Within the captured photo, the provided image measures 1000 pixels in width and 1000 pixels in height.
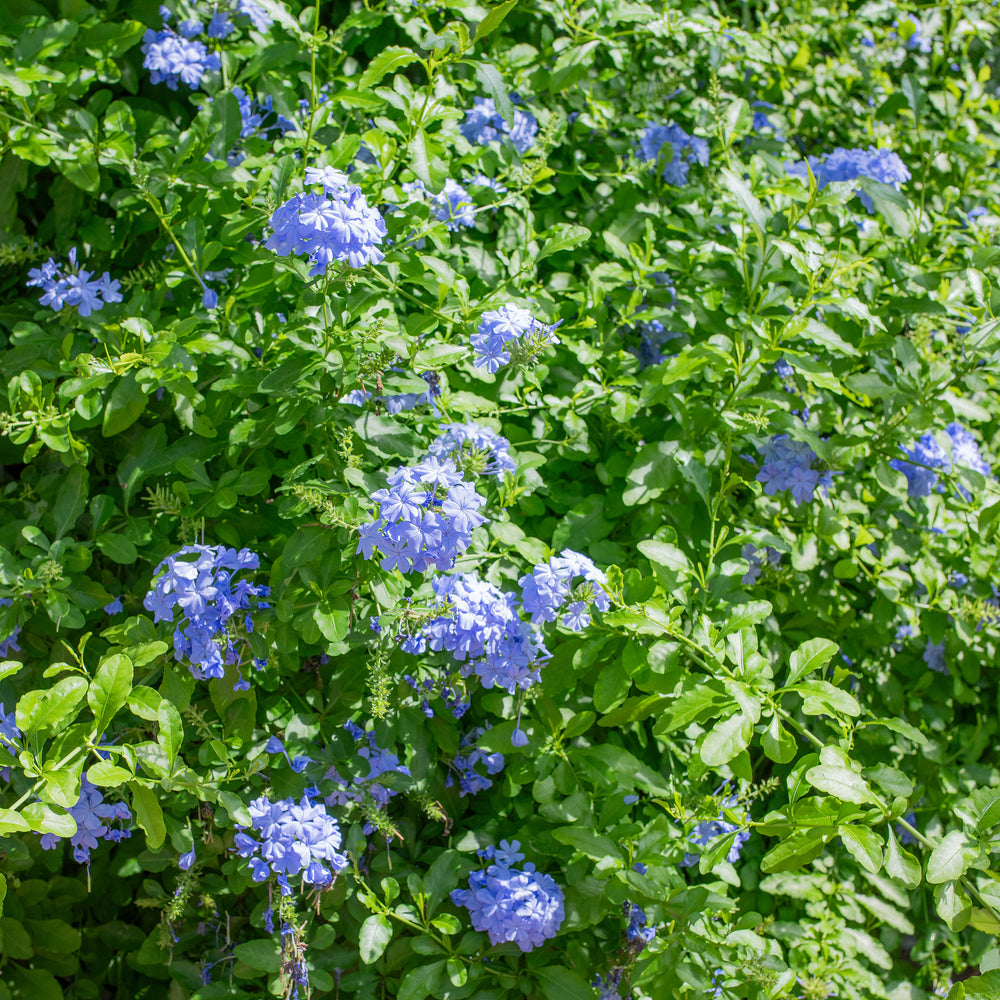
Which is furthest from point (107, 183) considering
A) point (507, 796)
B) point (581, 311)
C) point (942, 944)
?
point (942, 944)

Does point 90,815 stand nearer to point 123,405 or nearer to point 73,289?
point 123,405

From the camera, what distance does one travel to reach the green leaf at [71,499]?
1.78 meters

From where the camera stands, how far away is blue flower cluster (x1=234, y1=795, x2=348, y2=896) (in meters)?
1.56

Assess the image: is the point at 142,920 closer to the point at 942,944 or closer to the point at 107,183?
the point at 107,183

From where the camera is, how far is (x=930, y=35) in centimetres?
302

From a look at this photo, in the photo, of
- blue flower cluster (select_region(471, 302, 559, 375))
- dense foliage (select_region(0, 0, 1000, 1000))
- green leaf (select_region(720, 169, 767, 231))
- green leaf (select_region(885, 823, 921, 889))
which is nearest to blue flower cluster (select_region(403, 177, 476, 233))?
dense foliage (select_region(0, 0, 1000, 1000))

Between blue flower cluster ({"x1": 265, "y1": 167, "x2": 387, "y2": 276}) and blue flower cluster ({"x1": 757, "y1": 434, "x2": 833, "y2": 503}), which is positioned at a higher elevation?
blue flower cluster ({"x1": 265, "y1": 167, "x2": 387, "y2": 276})

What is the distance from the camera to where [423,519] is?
4.67ft

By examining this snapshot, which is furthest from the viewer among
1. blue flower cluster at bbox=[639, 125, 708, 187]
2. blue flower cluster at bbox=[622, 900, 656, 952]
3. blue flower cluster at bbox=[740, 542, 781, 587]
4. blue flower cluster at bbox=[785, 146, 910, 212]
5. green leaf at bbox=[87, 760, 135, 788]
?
blue flower cluster at bbox=[639, 125, 708, 187]

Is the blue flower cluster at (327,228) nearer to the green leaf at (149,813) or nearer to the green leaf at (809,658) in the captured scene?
the green leaf at (149,813)

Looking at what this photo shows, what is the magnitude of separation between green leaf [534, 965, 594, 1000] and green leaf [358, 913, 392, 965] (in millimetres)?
304

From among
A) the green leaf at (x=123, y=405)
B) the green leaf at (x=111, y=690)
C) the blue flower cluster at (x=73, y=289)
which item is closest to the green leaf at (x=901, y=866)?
the green leaf at (x=111, y=690)

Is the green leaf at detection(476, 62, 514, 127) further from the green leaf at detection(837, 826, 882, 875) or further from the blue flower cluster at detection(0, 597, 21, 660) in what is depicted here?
the green leaf at detection(837, 826, 882, 875)

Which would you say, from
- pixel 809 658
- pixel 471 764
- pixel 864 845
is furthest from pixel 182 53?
pixel 864 845
